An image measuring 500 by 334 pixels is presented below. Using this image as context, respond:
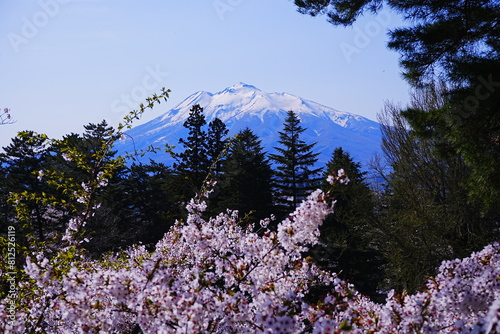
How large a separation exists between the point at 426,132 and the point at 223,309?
248 inches

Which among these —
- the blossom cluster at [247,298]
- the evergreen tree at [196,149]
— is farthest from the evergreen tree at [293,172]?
the blossom cluster at [247,298]

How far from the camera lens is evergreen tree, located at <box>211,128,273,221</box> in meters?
21.1

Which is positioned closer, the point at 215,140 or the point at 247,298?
the point at 247,298

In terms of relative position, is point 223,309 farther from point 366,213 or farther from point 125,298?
point 366,213

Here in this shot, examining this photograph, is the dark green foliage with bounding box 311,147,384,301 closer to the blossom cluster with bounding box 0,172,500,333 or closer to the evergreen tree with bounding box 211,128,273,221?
the evergreen tree with bounding box 211,128,273,221

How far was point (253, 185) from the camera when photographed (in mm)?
21438

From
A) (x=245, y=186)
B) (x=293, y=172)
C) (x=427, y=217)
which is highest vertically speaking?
(x=293, y=172)

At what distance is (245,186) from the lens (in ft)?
70.0

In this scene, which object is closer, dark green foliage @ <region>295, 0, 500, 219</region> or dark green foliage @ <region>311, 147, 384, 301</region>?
dark green foliage @ <region>295, 0, 500, 219</region>

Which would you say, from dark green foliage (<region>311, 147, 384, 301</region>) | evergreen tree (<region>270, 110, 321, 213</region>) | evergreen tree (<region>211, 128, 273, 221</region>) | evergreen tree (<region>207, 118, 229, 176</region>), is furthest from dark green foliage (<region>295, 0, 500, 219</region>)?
evergreen tree (<region>207, 118, 229, 176</region>)

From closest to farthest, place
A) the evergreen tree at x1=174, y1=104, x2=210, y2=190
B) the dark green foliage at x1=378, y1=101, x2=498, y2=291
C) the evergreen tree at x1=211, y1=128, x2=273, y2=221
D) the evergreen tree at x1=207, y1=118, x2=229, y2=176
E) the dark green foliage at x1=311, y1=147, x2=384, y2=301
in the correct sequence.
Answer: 1. the dark green foliage at x1=378, y1=101, x2=498, y2=291
2. the dark green foliage at x1=311, y1=147, x2=384, y2=301
3. the evergreen tree at x1=211, y1=128, x2=273, y2=221
4. the evergreen tree at x1=174, y1=104, x2=210, y2=190
5. the evergreen tree at x1=207, y1=118, x2=229, y2=176

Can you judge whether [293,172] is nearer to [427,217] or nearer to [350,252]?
[350,252]

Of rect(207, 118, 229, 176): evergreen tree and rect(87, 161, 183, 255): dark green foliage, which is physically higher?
rect(207, 118, 229, 176): evergreen tree

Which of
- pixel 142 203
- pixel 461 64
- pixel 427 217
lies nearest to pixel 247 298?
pixel 461 64
